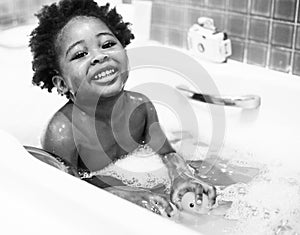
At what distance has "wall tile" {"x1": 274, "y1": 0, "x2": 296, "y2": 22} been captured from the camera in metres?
1.57

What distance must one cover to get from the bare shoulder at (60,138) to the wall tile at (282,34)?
2.18 ft

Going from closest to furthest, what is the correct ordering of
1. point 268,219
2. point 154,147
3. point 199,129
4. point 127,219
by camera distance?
point 127,219, point 268,219, point 154,147, point 199,129

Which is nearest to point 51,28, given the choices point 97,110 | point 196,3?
point 97,110

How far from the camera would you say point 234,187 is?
1356 millimetres

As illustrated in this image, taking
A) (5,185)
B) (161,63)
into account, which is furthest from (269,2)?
(5,185)

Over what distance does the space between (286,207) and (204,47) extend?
0.60 meters

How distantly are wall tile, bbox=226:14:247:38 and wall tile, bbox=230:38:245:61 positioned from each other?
0.06 feet

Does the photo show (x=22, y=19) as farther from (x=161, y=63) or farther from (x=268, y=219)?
(x=268, y=219)

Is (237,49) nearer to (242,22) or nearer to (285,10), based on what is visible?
(242,22)

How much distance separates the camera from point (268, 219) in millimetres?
1230

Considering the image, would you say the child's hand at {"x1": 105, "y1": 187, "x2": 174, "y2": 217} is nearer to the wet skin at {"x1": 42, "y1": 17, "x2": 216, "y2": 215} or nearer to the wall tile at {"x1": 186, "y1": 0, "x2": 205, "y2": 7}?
the wet skin at {"x1": 42, "y1": 17, "x2": 216, "y2": 215}

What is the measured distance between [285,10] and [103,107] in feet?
1.99

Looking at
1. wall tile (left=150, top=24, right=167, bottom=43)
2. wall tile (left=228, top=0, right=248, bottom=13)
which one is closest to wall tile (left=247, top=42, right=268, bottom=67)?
wall tile (left=228, top=0, right=248, bottom=13)

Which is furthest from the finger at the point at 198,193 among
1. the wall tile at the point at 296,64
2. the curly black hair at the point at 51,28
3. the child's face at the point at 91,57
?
the wall tile at the point at 296,64
